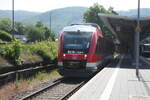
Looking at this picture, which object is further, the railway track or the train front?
the train front

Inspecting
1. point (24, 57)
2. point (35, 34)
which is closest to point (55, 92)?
point (24, 57)

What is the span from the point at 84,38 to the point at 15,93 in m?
6.55

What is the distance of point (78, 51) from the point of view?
69.2 ft

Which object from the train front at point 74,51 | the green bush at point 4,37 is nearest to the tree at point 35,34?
the green bush at point 4,37

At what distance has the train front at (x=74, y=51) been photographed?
2065 centimetres

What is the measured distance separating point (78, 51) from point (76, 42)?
0.69 m

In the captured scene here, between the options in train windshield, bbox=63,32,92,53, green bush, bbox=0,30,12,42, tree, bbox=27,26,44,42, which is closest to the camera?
train windshield, bbox=63,32,92,53

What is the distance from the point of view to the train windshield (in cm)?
2117

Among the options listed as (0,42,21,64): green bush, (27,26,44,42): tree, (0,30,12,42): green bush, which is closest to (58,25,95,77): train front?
(0,42,21,64): green bush

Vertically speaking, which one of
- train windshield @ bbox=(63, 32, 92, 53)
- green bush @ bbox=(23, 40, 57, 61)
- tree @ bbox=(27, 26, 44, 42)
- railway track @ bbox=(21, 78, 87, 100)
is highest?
tree @ bbox=(27, 26, 44, 42)

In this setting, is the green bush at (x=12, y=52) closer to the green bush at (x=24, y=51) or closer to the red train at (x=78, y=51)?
the green bush at (x=24, y=51)

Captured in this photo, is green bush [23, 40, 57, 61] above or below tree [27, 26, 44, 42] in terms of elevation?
A: below

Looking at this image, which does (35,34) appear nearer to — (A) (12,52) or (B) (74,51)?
(A) (12,52)

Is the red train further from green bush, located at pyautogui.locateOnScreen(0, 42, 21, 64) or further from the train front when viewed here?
green bush, located at pyautogui.locateOnScreen(0, 42, 21, 64)
